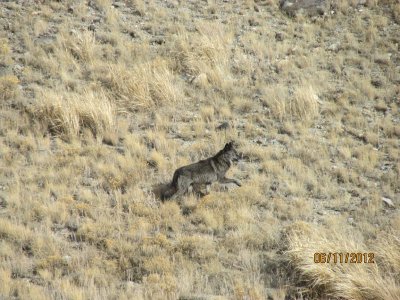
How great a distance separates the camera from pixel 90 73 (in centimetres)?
1600

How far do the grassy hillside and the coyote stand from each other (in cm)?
25

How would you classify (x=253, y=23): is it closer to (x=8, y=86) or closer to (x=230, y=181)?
(x=8, y=86)

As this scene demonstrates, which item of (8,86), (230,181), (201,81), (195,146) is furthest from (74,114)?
(230,181)

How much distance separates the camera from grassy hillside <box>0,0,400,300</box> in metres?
8.85

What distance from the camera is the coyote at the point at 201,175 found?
425 inches

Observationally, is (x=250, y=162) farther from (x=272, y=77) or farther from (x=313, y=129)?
(x=272, y=77)

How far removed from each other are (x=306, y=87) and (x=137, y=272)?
8660 millimetres

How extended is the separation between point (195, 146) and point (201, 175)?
2.23 metres

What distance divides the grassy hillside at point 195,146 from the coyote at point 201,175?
0.25 meters

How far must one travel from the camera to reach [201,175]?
1098cm

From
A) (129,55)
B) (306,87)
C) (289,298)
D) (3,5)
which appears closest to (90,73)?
(129,55)

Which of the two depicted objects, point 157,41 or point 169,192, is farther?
point 157,41
